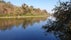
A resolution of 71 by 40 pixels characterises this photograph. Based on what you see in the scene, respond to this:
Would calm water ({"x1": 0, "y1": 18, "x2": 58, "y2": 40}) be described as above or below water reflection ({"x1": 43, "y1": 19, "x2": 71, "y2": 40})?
above

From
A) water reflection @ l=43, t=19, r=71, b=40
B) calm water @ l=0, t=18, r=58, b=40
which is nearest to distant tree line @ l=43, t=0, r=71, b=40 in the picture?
water reflection @ l=43, t=19, r=71, b=40

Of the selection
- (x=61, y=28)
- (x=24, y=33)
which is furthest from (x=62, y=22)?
(x=24, y=33)

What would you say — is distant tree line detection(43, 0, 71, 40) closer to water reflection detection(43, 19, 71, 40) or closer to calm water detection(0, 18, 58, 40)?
water reflection detection(43, 19, 71, 40)

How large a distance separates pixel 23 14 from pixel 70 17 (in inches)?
3181

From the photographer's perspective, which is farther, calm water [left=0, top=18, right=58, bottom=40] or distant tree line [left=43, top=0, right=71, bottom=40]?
calm water [left=0, top=18, right=58, bottom=40]

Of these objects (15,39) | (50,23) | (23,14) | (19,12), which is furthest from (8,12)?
(50,23)

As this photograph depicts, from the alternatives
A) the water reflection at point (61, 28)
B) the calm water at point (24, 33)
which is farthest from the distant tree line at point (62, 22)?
the calm water at point (24, 33)

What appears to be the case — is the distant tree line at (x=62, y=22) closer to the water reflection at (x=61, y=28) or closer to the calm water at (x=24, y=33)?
the water reflection at (x=61, y=28)

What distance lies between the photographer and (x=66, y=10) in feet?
27.1

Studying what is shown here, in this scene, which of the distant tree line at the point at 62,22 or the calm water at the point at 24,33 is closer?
the distant tree line at the point at 62,22

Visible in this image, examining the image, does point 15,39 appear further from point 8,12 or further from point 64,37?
point 8,12

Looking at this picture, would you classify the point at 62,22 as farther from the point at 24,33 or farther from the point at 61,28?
the point at 24,33

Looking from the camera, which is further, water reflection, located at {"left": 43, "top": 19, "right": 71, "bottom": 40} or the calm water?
the calm water

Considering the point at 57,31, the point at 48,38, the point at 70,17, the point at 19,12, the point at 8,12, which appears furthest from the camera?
the point at 19,12
